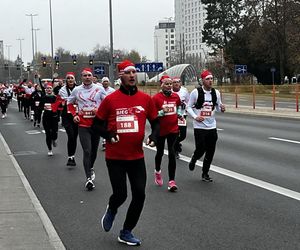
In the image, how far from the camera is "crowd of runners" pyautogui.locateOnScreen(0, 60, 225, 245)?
5758mm

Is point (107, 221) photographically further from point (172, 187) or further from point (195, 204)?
point (172, 187)

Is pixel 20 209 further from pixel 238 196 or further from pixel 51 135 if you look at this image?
pixel 51 135

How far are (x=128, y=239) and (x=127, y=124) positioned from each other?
1.23 meters

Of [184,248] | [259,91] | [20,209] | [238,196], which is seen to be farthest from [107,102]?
[259,91]

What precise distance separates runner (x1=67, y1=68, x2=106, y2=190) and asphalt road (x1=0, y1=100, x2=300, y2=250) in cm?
42

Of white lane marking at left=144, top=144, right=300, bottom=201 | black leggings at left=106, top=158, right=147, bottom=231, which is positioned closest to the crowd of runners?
black leggings at left=106, top=158, right=147, bottom=231

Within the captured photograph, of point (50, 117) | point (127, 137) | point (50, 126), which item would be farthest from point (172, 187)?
point (50, 117)

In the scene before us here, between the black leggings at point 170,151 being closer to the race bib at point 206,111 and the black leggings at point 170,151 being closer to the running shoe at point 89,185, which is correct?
the race bib at point 206,111

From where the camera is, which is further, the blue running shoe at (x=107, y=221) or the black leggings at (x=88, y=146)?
the black leggings at (x=88, y=146)

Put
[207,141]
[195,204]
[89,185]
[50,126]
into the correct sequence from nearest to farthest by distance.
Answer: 1. [195,204]
2. [89,185]
3. [207,141]
4. [50,126]

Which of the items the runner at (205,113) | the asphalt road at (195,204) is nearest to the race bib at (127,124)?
the asphalt road at (195,204)

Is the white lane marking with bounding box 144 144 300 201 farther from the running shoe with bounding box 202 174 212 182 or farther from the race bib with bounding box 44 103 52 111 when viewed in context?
the race bib with bounding box 44 103 52 111

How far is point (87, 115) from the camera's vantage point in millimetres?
9484

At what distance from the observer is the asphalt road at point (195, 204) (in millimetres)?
6004
